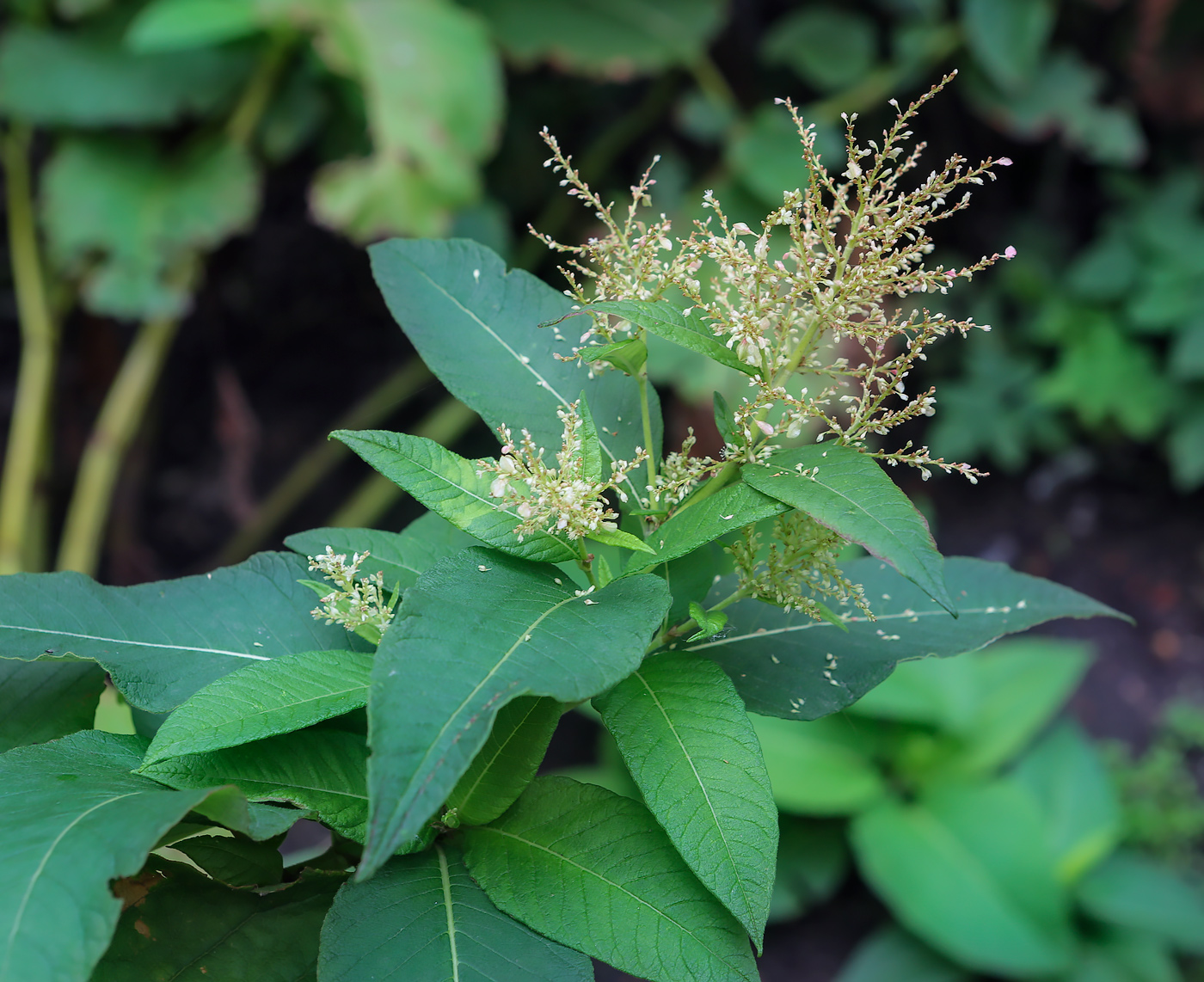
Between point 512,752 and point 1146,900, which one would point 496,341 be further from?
point 1146,900

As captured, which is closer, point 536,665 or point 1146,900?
point 536,665

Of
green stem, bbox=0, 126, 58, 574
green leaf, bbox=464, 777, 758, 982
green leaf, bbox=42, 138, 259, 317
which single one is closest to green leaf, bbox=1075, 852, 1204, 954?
green leaf, bbox=464, 777, 758, 982

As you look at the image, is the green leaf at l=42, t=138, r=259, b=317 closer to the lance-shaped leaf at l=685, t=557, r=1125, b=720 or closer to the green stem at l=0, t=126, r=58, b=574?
the green stem at l=0, t=126, r=58, b=574

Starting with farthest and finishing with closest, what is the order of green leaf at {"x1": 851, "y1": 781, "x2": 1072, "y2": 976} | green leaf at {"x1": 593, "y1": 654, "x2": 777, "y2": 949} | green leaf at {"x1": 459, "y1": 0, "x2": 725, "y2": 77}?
green leaf at {"x1": 459, "y1": 0, "x2": 725, "y2": 77} < green leaf at {"x1": 851, "y1": 781, "x2": 1072, "y2": 976} < green leaf at {"x1": 593, "y1": 654, "x2": 777, "y2": 949}

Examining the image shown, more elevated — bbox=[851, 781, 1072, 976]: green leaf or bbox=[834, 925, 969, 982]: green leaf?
bbox=[851, 781, 1072, 976]: green leaf

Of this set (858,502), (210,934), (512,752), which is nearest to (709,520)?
(858,502)

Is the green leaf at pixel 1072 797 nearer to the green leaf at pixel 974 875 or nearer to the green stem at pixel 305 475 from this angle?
the green leaf at pixel 974 875

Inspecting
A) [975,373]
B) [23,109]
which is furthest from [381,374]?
[975,373]
